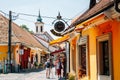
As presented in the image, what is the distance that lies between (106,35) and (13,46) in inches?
1249

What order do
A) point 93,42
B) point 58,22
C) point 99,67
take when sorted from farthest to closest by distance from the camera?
point 58,22 → point 93,42 → point 99,67

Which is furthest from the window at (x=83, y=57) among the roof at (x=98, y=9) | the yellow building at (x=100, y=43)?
the roof at (x=98, y=9)

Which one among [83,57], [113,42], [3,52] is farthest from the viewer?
[3,52]

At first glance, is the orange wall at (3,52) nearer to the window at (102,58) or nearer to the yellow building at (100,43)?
the yellow building at (100,43)

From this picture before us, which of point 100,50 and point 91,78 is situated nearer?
point 100,50

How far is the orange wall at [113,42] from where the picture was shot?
437 inches

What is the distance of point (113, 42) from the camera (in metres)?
11.5

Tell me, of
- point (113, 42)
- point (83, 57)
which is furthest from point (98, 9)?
point (83, 57)

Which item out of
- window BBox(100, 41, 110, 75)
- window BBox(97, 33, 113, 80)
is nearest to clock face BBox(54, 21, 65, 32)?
window BBox(97, 33, 113, 80)

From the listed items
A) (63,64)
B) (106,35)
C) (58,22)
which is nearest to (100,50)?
(106,35)

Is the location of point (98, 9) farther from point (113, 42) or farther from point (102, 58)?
point (102, 58)

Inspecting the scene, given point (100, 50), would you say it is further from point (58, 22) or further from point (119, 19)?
point (58, 22)

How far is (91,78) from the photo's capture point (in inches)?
588

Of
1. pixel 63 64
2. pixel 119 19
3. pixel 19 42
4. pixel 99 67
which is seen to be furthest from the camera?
pixel 19 42
